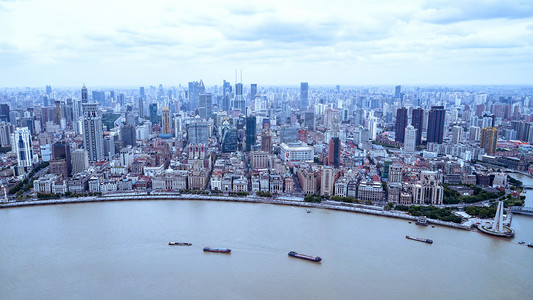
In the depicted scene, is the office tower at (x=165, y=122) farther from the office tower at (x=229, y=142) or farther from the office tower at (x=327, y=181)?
the office tower at (x=327, y=181)

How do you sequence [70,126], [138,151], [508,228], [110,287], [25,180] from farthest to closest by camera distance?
[70,126]
[138,151]
[25,180]
[508,228]
[110,287]

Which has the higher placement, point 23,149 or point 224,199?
point 23,149

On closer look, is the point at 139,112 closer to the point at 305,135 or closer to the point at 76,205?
the point at 305,135

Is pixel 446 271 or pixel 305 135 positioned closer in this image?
pixel 446 271

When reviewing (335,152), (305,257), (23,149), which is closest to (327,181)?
(335,152)

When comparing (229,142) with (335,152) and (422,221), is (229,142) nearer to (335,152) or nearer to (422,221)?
(335,152)

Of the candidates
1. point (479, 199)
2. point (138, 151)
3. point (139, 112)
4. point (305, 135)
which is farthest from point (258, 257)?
point (139, 112)

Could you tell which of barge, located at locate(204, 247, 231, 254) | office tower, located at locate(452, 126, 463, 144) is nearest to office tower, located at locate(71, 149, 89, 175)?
barge, located at locate(204, 247, 231, 254)

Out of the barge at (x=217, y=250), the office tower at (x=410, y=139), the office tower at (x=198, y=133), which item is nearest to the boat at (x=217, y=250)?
the barge at (x=217, y=250)
